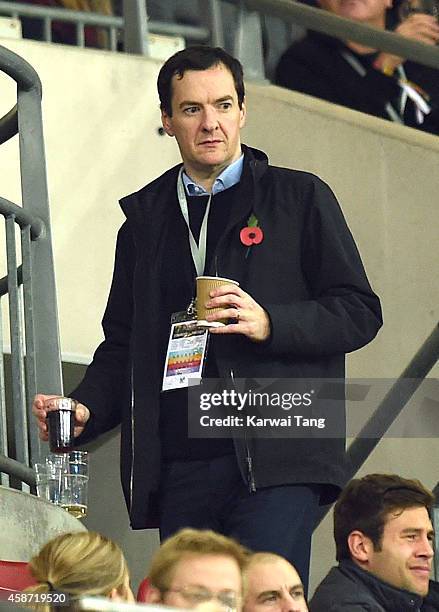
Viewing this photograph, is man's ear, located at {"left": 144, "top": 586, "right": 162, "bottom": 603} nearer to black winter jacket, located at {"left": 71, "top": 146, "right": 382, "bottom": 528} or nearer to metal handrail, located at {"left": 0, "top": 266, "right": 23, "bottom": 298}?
black winter jacket, located at {"left": 71, "top": 146, "right": 382, "bottom": 528}

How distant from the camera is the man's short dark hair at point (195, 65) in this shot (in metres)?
4.49

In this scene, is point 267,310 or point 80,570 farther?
point 267,310

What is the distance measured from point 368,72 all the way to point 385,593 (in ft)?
9.20

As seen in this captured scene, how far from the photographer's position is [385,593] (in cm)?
450

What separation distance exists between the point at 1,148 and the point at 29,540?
2592 mm

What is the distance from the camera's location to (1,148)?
264 inches

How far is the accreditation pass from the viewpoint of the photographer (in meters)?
4.21

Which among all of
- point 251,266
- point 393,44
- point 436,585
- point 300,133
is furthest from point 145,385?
point 300,133

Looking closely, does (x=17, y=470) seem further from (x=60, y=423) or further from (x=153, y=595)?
(x=153, y=595)

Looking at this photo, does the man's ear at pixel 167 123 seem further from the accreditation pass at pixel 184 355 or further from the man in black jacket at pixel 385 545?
the man in black jacket at pixel 385 545

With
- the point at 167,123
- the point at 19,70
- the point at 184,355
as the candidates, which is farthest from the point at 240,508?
the point at 19,70

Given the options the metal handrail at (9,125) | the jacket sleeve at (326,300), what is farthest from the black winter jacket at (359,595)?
the metal handrail at (9,125)

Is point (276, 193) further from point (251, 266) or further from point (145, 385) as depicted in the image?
point (145, 385)

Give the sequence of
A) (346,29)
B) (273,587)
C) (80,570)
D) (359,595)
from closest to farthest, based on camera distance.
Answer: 1. (80,570)
2. (273,587)
3. (359,595)
4. (346,29)
